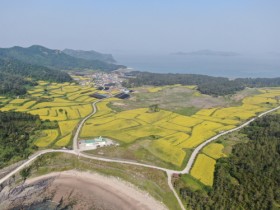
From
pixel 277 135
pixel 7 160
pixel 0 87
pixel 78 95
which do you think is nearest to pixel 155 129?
pixel 277 135

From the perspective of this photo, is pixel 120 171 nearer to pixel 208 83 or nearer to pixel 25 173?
pixel 25 173

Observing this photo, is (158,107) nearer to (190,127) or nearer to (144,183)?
(190,127)

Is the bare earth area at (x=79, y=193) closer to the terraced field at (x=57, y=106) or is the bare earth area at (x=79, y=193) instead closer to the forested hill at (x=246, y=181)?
the forested hill at (x=246, y=181)

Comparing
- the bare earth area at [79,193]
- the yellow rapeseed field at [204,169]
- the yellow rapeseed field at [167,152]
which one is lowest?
the bare earth area at [79,193]

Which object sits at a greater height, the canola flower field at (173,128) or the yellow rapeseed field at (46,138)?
the canola flower field at (173,128)

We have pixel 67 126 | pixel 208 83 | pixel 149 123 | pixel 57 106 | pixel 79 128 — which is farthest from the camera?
pixel 208 83

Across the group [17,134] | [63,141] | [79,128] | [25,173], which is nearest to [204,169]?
[63,141]

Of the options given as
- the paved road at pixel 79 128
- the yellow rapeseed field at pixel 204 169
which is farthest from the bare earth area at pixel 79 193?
the yellow rapeseed field at pixel 204 169
